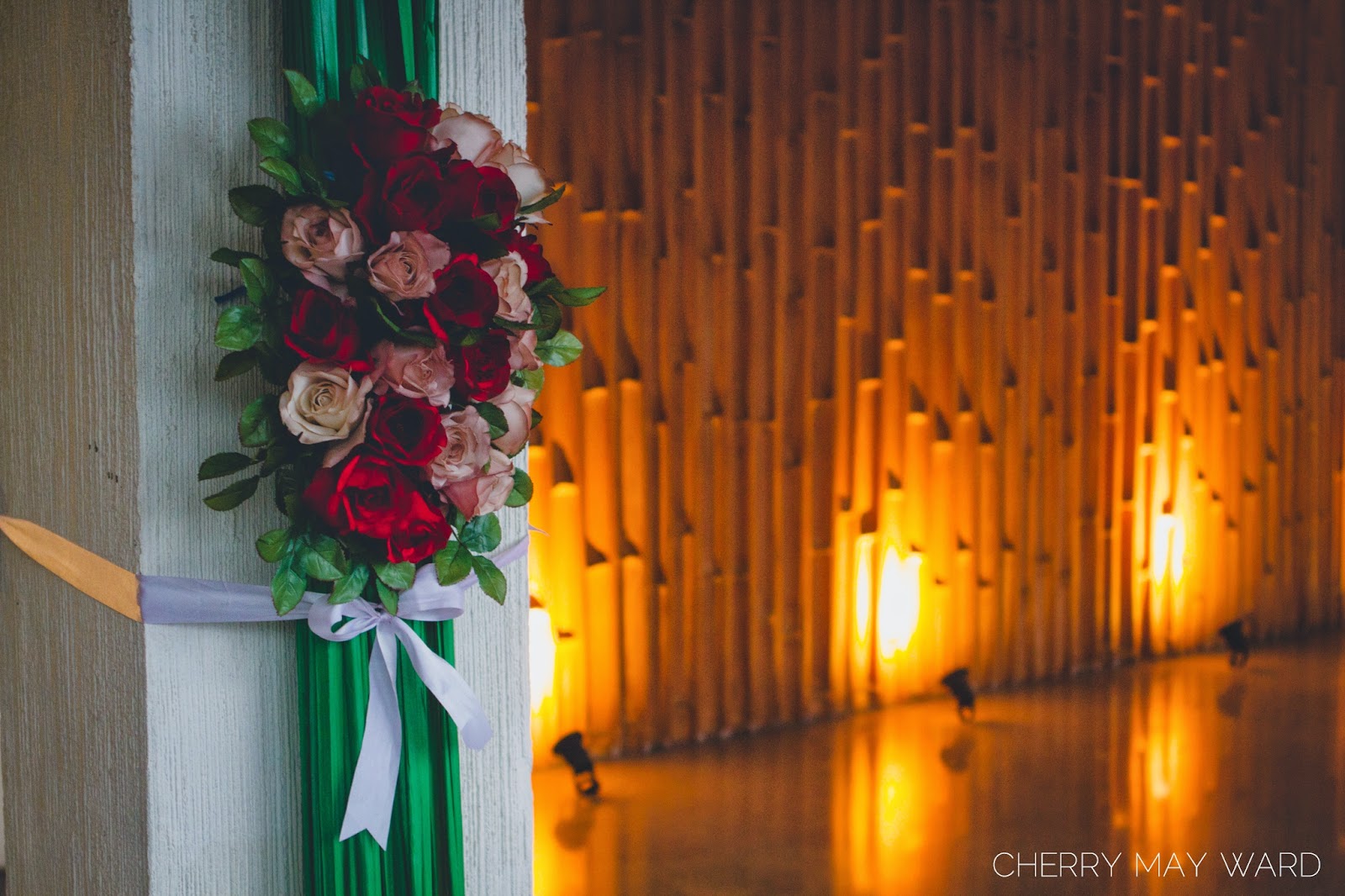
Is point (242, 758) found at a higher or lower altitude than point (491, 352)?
lower

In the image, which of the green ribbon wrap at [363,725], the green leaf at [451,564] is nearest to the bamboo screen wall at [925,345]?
the green ribbon wrap at [363,725]

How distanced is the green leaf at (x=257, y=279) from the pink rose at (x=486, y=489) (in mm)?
256

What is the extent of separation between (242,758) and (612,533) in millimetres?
2010

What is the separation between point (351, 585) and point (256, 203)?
388 millimetres

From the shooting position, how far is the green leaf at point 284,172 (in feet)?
3.61

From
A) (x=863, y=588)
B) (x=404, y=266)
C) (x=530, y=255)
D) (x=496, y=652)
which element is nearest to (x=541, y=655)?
(x=863, y=588)

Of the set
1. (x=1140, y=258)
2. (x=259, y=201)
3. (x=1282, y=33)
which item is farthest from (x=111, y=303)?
(x=1282, y=33)

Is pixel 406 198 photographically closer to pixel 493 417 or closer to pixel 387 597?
pixel 493 417

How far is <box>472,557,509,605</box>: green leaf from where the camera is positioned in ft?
4.01

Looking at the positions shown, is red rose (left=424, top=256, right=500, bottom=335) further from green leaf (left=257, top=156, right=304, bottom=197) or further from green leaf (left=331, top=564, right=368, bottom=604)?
green leaf (left=331, top=564, right=368, bottom=604)

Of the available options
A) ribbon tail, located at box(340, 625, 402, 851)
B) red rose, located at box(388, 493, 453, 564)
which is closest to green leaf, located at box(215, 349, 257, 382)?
red rose, located at box(388, 493, 453, 564)

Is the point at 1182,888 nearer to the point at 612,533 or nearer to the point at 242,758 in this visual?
the point at 612,533

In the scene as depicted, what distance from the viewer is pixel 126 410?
4.15ft

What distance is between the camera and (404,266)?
1.10 metres
